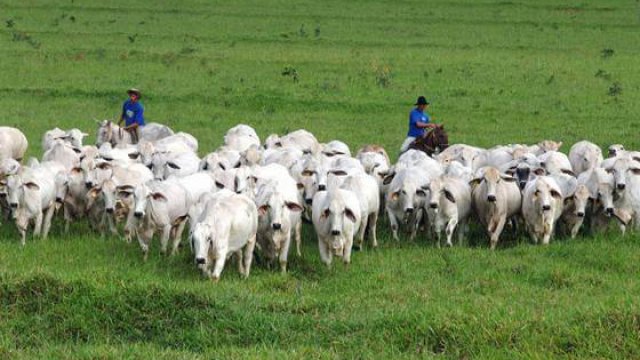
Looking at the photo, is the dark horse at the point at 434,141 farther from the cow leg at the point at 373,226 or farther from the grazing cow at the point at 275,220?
the grazing cow at the point at 275,220

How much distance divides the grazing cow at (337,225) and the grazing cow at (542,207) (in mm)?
2792

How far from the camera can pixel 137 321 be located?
438 inches

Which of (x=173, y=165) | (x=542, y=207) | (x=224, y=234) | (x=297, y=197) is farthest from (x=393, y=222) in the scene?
(x=224, y=234)

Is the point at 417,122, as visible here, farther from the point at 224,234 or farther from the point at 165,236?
the point at 224,234

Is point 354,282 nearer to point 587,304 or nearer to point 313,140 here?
point 587,304

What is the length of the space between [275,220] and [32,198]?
403 centimetres

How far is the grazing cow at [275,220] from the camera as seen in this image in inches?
564

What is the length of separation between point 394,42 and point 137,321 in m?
35.8

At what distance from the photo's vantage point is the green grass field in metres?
10.5

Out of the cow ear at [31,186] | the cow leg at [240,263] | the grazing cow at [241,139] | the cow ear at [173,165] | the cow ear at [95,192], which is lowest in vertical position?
the cow leg at [240,263]

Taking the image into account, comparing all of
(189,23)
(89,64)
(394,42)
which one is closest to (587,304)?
(89,64)

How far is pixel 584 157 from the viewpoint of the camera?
19750 mm

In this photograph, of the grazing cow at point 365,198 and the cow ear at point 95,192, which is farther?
the cow ear at point 95,192

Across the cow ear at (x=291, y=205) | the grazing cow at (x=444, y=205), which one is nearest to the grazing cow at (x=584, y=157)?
the grazing cow at (x=444, y=205)
